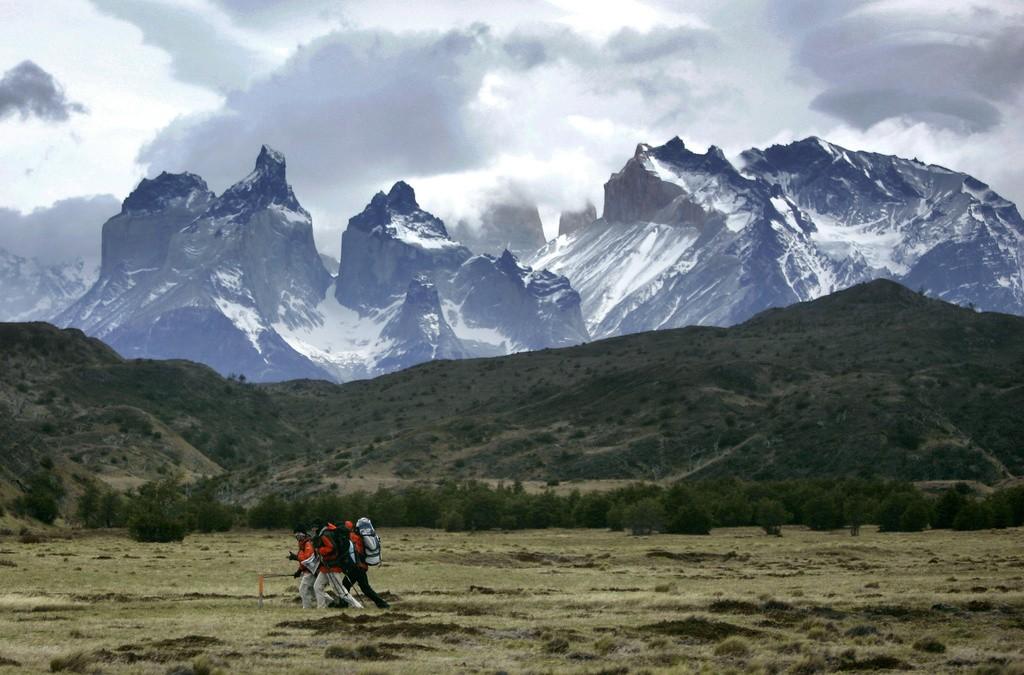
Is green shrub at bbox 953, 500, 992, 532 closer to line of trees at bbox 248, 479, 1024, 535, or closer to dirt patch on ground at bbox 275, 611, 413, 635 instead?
line of trees at bbox 248, 479, 1024, 535

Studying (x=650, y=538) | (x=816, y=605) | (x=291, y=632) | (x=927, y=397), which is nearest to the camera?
(x=291, y=632)

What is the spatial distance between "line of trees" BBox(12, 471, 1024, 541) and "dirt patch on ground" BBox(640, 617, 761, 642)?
52274 millimetres

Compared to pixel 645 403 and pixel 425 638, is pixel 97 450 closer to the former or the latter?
pixel 645 403

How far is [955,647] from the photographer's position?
3070 centimetres

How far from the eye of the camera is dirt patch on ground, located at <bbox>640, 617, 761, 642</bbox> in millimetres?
32562

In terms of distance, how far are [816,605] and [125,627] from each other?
18.5 m

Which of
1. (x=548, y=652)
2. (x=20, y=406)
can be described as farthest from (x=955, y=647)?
(x=20, y=406)

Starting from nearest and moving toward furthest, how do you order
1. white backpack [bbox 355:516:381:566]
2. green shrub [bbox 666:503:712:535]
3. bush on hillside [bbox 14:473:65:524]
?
1. white backpack [bbox 355:516:381:566]
2. green shrub [bbox 666:503:712:535]
3. bush on hillside [bbox 14:473:65:524]

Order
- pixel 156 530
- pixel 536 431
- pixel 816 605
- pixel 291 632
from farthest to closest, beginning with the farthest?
pixel 536 431, pixel 156 530, pixel 816 605, pixel 291 632

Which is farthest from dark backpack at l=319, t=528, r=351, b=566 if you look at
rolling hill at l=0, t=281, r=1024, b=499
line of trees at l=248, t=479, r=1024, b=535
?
rolling hill at l=0, t=281, r=1024, b=499

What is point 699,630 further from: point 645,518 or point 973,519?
point 973,519

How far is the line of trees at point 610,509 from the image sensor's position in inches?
3688

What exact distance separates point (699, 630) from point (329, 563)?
1080 centimetres

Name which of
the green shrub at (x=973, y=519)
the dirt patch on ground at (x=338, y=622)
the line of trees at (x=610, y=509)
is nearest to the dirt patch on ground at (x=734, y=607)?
the dirt patch on ground at (x=338, y=622)
